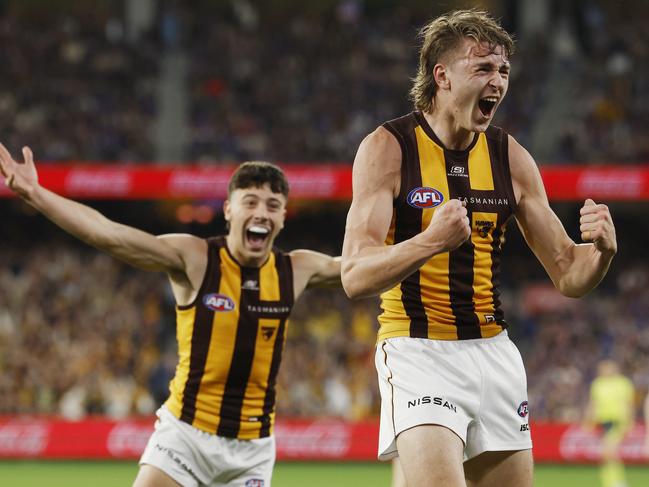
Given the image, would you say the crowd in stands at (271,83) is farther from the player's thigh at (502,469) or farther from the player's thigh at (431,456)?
the player's thigh at (431,456)

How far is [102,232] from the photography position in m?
5.81

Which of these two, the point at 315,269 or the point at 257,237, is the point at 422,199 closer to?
the point at 257,237

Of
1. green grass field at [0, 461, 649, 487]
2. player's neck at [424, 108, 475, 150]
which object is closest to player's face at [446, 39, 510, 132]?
player's neck at [424, 108, 475, 150]

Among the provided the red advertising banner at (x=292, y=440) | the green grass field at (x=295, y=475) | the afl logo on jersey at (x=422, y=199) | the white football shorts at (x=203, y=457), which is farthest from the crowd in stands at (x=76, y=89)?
the afl logo on jersey at (x=422, y=199)

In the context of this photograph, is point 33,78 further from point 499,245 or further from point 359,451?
point 499,245

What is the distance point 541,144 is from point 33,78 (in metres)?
9.82

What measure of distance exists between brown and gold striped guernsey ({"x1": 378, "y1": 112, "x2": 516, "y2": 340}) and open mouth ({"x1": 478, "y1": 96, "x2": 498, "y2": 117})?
10.0 inches

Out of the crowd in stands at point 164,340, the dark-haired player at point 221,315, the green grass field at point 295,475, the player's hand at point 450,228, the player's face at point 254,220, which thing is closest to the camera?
the player's hand at point 450,228

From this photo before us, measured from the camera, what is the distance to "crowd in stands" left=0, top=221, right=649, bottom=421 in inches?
728

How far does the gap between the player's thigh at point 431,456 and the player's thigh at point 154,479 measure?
1757 mm

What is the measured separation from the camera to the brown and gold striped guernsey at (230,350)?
591 centimetres

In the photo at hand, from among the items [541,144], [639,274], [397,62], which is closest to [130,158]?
[397,62]

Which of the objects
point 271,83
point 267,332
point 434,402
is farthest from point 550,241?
point 271,83

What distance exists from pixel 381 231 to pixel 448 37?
843 mm
